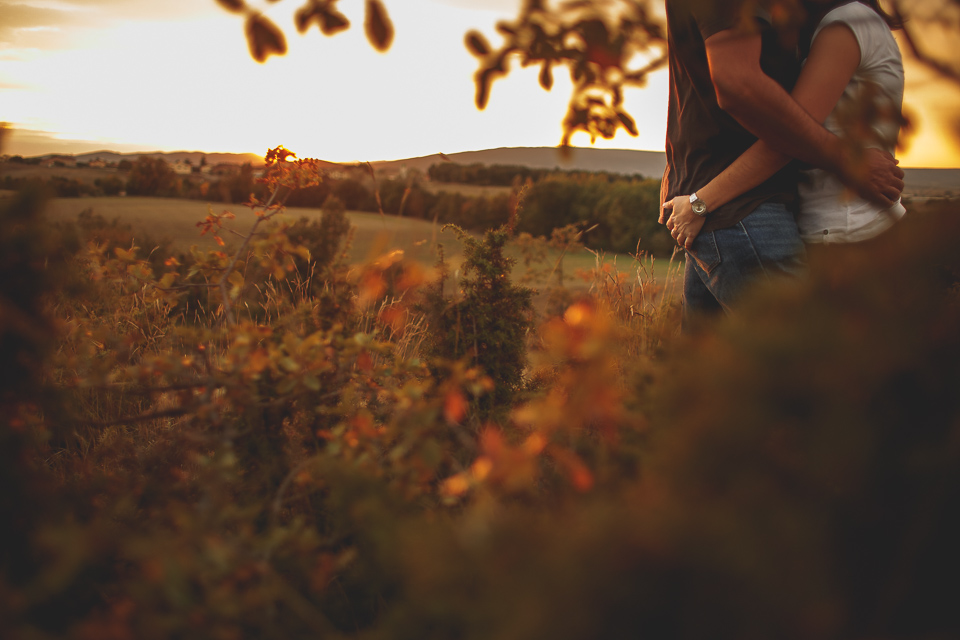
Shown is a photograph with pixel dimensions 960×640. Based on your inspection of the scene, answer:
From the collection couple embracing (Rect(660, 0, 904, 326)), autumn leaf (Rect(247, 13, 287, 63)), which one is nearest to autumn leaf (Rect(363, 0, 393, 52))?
autumn leaf (Rect(247, 13, 287, 63))

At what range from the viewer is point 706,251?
1835 mm

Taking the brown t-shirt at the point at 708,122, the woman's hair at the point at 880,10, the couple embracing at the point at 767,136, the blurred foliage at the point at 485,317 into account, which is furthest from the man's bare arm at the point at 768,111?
the blurred foliage at the point at 485,317

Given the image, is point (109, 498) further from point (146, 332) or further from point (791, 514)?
point (146, 332)

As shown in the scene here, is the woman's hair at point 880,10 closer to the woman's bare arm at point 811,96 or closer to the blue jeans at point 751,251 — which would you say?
the woman's bare arm at point 811,96

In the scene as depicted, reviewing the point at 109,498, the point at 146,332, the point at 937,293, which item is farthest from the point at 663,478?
the point at 146,332

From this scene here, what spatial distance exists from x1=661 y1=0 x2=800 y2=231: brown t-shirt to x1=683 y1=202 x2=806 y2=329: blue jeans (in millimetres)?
37

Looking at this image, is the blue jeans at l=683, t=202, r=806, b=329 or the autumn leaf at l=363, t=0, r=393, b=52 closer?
the autumn leaf at l=363, t=0, r=393, b=52

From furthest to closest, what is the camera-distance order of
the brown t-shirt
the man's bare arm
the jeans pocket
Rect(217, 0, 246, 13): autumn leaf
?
the jeans pocket < the brown t-shirt < the man's bare arm < Rect(217, 0, 246, 13): autumn leaf

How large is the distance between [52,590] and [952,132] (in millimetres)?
1575

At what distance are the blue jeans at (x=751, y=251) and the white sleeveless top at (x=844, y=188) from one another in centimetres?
8

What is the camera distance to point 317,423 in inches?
63.9

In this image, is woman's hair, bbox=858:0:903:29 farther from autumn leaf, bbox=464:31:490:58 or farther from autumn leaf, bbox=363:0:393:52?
autumn leaf, bbox=363:0:393:52

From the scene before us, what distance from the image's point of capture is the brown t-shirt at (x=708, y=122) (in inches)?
66.5

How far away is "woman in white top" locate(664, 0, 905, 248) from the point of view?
1.57 meters
